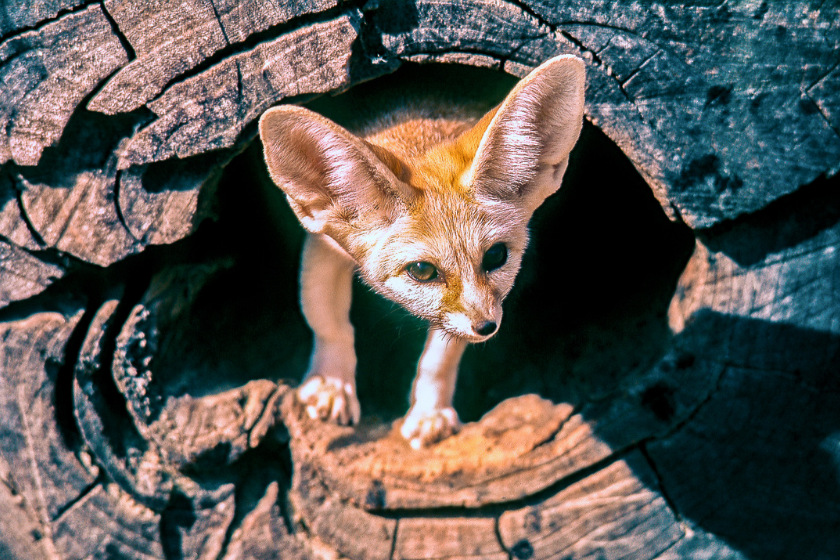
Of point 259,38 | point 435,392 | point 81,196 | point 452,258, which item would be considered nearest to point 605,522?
point 435,392

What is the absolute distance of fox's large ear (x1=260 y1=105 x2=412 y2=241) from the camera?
170 cm

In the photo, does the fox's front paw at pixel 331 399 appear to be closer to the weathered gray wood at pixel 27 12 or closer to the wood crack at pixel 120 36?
the wood crack at pixel 120 36

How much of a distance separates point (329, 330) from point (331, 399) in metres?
0.35

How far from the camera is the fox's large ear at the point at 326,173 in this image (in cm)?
170

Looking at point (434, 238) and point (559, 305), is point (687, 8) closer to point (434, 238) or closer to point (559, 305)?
point (434, 238)

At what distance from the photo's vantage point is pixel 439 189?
6.84 ft

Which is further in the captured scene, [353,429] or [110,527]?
[353,429]

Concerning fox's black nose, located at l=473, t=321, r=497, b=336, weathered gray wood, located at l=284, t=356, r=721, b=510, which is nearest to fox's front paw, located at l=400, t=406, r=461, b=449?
Answer: weathered gray wood, located at l=284, t=356, r=721, b=510

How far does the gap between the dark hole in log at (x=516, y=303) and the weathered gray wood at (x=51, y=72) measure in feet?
2.07

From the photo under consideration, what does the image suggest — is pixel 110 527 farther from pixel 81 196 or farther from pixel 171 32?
pixel 171 32

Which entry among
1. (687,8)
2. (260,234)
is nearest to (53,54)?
(260,234)

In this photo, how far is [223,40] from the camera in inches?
73.4

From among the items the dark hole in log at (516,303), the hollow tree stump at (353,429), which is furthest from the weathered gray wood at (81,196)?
the dark hole in log at (516,303)

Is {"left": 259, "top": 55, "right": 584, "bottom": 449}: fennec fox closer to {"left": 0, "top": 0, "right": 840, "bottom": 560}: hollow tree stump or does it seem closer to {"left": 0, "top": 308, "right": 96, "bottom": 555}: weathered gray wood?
{"left": 0, "top": 0, "right": 840, "bottom": 560}: hollow tree stump
